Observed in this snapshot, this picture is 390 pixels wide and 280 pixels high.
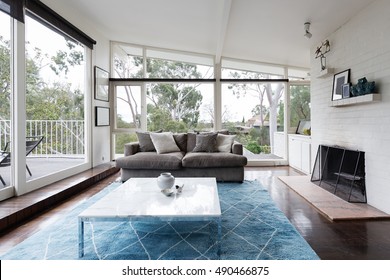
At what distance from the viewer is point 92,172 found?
4.58m

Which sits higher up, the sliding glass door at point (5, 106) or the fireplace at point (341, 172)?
the sliding glass door at point (5, 106)

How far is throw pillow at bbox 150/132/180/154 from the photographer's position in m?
4.51

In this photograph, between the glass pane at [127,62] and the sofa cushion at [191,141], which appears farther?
the glass pane at [127,62]

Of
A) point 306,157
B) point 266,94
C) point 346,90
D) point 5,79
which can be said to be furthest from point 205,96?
point 5,79

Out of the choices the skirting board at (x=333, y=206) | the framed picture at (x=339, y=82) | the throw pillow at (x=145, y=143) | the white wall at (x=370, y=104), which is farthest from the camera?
the throw pillow at (x=145, y=143)

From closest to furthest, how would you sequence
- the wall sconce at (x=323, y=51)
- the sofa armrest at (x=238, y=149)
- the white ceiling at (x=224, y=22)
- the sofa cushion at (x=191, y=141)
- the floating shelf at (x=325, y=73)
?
the white ceiling at (x=224, y=22) < the floating shelf at (x=325, y=73) < the wall sconce at (x=323, y=51) < the sofa armrest at (x=238, y=149) < the sofa cushion at (x=191, y=141)

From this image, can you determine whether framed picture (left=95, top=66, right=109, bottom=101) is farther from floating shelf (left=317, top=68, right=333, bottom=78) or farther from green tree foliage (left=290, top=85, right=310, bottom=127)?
green tree foliage (left=290, top=85, right=310, bottom=127)

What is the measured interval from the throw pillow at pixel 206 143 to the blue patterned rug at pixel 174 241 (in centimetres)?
189

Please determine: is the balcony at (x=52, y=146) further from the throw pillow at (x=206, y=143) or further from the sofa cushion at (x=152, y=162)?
the throw pillow at (x=206, y=143)

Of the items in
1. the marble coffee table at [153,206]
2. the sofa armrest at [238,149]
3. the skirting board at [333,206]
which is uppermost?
the sofa armrest at [238,149]

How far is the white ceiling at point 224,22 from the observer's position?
3.41 meters

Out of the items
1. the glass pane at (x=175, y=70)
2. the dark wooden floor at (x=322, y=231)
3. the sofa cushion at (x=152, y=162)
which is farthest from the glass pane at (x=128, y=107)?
Result: the dark wooden floor at (x=322, y=231)

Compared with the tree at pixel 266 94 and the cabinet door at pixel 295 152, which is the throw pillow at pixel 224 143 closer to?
the cabinet door at pixel 295 152

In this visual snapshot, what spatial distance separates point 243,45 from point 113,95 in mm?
3154
